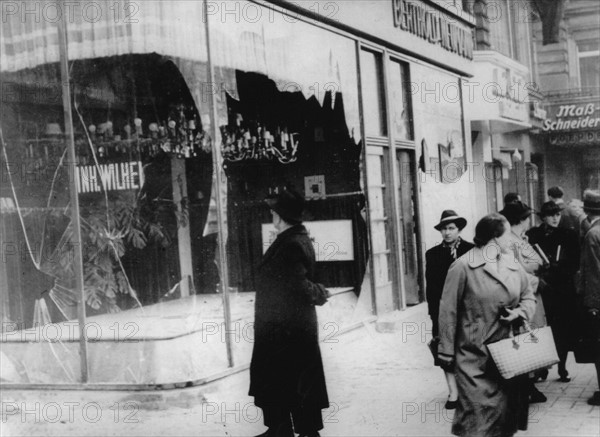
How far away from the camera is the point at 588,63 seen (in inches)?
998

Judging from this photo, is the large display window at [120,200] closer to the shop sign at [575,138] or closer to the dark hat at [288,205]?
the dark hat at [288,205]

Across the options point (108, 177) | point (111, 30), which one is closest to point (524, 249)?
point (108, 177)

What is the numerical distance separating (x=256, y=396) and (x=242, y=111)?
3799 mm

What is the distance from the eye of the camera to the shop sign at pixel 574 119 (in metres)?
21.5

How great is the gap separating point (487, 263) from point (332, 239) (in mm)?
5322

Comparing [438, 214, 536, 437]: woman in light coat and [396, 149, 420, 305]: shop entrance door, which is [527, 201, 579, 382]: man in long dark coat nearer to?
[438, 214, 536, 437]: woman in light coat

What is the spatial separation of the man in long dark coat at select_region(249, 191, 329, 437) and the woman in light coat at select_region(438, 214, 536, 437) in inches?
44.1

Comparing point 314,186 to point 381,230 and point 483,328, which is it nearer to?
point 381,230

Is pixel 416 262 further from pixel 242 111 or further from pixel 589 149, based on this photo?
pixel 589 149

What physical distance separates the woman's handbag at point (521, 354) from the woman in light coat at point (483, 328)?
0.08 meters

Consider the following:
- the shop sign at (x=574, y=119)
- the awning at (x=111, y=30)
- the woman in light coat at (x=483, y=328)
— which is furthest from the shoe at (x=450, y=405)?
the shop sign at (x=574, y=119)

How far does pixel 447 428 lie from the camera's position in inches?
242

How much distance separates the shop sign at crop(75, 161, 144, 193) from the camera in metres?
7.37

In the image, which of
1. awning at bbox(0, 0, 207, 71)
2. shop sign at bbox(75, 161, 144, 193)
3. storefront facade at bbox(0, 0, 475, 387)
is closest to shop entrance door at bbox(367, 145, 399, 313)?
storefront facade at bbox(0, 0, 475, 387)
